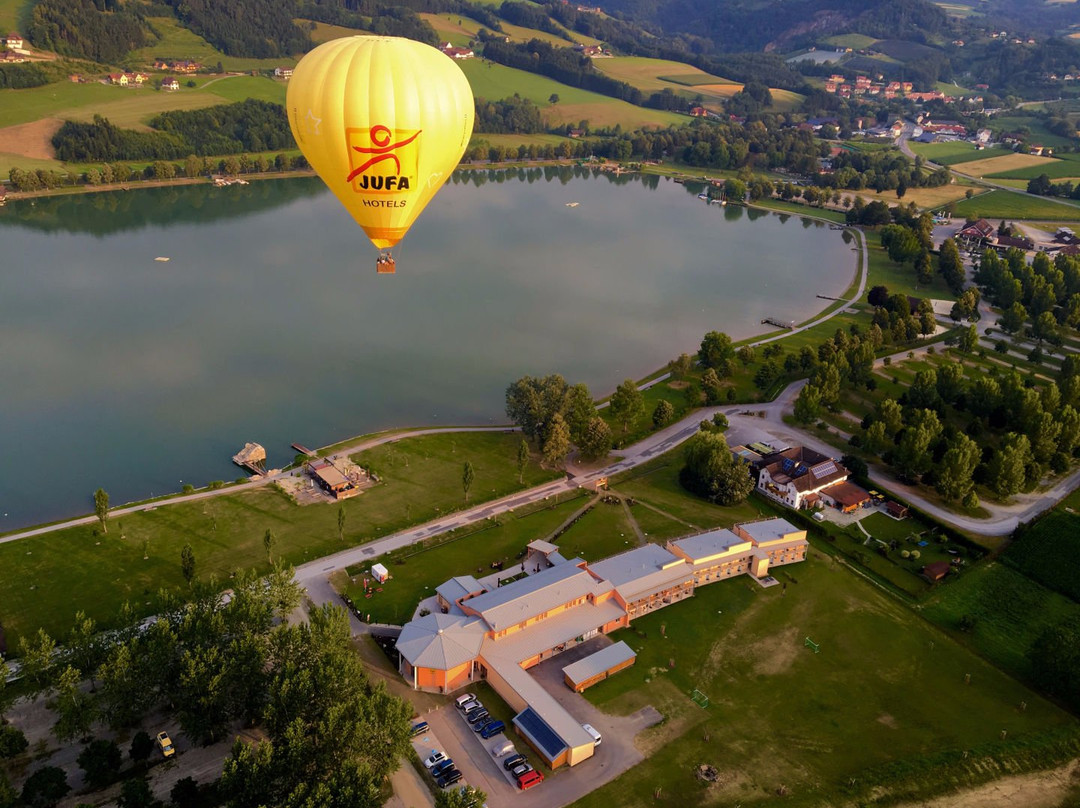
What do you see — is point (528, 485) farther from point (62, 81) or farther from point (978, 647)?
point (62, 81)

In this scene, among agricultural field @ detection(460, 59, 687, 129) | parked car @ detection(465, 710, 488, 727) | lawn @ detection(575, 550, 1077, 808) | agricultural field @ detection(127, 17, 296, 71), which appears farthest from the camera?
agricultural field @ detection(460, 59, 687, 129)

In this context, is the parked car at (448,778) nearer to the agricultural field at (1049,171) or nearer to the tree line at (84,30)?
the agricultural field at (1049,171)

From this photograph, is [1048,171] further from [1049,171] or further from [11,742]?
[11,742]

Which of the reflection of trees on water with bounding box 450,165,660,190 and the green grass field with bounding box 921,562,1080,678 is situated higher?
the reflection of trees on water with bounding box 450,165,660,190

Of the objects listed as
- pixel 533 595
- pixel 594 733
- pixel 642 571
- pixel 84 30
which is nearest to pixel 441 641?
pixel 533 595

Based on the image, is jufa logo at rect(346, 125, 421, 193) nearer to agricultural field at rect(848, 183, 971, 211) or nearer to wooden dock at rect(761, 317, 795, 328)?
wooden dock at rect(761, 317, 795, 328)

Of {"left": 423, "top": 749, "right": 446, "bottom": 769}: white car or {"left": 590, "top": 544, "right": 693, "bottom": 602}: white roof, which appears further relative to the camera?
{"left": 590, "top": 544, "right": 693, "bottom": 602}: white roof

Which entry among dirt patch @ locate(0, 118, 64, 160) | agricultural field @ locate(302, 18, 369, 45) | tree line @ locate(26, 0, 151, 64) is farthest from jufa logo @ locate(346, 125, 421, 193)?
agricultural field @ locate(302, 18, 369, 45)
